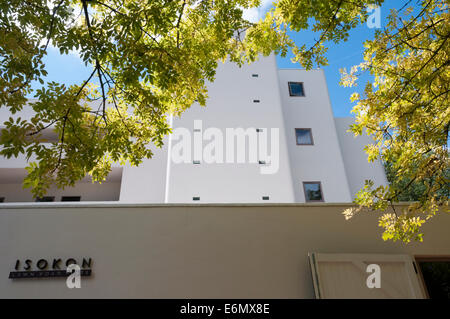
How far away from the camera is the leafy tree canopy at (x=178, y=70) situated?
11.7ft

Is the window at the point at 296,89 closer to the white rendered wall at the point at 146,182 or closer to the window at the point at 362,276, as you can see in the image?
the white rendered wall at the point at 146,182

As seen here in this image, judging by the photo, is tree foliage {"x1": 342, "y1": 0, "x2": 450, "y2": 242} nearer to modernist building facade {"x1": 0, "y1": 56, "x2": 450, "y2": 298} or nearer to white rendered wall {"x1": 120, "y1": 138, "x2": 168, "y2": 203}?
modernist building facade {"x1": 0, "y1": 56, "x2": 450, "y2": 298}

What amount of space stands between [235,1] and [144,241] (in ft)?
14.3

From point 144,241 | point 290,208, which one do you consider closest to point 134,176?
point 144,241

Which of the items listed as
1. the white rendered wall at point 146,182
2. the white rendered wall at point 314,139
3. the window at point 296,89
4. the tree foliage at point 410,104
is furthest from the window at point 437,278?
the white rendered wall at point 146,182

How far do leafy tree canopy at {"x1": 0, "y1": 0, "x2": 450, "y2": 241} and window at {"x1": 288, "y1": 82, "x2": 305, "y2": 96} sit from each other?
9085 millimetres

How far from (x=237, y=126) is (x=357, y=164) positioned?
5.64m

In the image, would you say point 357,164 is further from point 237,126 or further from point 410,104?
point 410,104

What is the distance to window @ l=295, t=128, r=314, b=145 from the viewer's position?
42.6ft

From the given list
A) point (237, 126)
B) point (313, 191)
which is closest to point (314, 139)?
point (313, 191)

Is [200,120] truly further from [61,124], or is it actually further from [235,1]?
[61,124]

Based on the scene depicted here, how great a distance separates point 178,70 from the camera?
475cm

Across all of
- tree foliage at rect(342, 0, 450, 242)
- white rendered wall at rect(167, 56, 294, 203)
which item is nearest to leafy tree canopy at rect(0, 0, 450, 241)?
tree foliage at rect(342, 0, 450, 242)

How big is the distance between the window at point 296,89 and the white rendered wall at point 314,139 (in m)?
0.15
